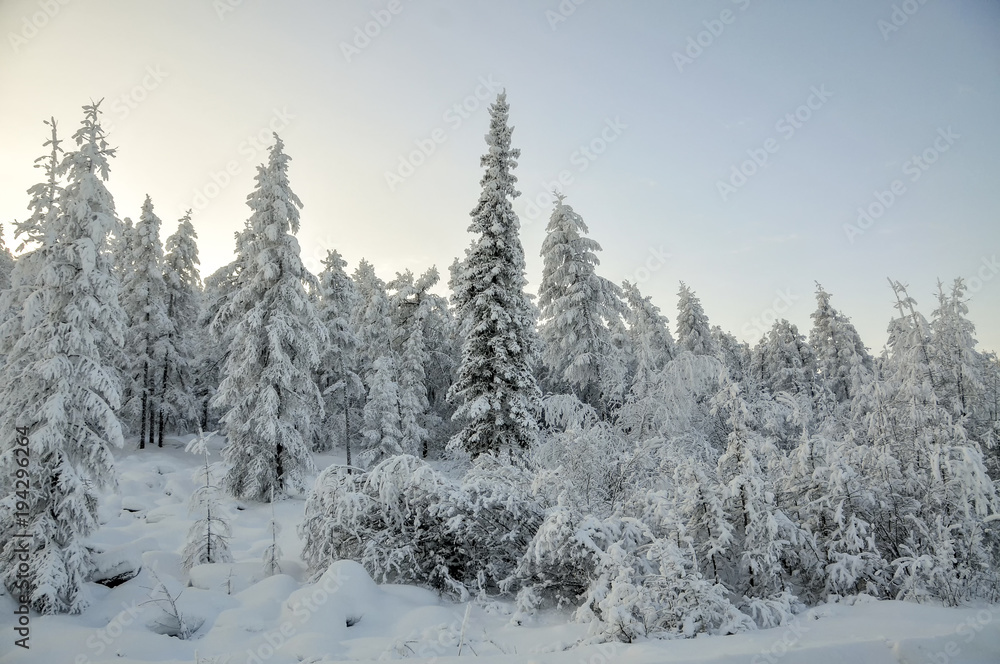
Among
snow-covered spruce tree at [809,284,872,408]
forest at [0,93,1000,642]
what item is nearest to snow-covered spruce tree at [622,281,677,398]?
forest at [0,93,1000,642]

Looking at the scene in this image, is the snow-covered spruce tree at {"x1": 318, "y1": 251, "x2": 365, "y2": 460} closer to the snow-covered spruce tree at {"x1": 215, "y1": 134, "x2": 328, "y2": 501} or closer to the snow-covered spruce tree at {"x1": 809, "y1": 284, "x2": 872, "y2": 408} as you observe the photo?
Answer: the snow-covered spruce tree at {"x1": 215, "y1": 134, "x2": 328, "y2": 501}

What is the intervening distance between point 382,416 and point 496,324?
11436mm

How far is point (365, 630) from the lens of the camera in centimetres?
706

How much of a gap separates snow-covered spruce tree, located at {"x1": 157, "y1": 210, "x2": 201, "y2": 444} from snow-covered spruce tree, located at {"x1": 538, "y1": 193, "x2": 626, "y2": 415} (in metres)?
20.0

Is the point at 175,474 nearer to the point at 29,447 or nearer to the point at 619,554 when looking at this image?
the point at 29,447

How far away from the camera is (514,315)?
1733cm

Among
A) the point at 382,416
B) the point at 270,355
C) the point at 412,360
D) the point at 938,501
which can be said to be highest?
the point at 412,360

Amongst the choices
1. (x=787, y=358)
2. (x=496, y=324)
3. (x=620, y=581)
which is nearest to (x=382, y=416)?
(x=496, y=324)

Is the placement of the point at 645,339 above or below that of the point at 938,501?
above

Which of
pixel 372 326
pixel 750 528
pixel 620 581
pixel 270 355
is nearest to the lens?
pixel 620 581

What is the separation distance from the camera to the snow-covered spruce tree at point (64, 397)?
8.98 metres

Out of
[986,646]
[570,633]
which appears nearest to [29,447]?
[570,633]

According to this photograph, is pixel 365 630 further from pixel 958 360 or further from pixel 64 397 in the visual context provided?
pixel 958 360

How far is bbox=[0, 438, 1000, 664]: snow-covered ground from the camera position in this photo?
15.5ft
